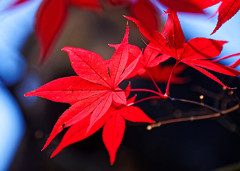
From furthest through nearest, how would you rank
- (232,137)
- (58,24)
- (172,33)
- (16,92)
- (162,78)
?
(16,92), (232,137), (162,78), (58,24), (172,33)

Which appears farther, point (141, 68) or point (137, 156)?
point (137, 156)

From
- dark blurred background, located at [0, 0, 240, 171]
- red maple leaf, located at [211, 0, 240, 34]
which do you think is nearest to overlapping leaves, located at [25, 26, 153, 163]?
red maple leaf, located at [211, 0, 240, 34]

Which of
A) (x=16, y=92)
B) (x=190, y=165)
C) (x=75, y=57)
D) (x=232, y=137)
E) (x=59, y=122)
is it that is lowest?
(x=190, y=165)

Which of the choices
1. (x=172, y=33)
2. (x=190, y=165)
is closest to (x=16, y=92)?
(x=190, y=165)

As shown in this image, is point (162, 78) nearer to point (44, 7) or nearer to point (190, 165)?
point (44, 7)

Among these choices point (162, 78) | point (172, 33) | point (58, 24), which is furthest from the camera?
point (162, 78)

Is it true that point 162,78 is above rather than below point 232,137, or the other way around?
above
